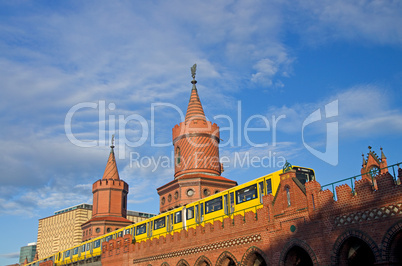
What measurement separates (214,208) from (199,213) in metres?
1.69

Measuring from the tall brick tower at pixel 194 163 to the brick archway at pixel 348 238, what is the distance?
68.2 ft

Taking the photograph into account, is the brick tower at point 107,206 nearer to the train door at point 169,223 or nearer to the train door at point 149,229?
the train door at point 149,229

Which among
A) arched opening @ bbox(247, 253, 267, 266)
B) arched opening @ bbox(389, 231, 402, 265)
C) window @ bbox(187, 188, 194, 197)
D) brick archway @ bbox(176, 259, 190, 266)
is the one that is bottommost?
arched opening @ bbox(389, 231, 402, 265)

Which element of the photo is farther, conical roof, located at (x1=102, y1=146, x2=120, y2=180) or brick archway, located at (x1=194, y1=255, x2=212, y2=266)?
conical roof, located at (x1=102, y1=146, x2=120, y2=180)

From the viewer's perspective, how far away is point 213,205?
25.9 meters

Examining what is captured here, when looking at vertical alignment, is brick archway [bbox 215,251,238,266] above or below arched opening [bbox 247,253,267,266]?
above

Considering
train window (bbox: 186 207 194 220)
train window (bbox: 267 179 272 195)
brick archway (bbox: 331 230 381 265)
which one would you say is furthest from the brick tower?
brick archway (bbox: 331 230 381 265)

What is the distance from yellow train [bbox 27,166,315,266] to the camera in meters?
22.0

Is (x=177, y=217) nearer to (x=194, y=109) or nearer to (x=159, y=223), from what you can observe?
(x=159, y=223)

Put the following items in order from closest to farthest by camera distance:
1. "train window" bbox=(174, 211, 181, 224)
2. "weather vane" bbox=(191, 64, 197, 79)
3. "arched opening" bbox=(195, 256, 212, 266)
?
"arched opening" bbox=(195, 256, 212, 266) < "train window" bbox=(174, 211, 181, 224) < "weather vane" bbox=(191, 64, 197, 79)

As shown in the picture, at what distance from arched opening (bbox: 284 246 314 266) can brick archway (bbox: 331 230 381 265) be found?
258 cm

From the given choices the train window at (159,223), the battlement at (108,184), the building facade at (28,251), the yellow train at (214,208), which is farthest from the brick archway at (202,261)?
the building facade at (28,251)

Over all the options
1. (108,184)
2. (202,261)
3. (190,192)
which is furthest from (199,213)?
(108,184)

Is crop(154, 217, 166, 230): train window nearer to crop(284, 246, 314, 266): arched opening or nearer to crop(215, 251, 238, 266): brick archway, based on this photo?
crop(215, 251, 238, 266): brick archway
